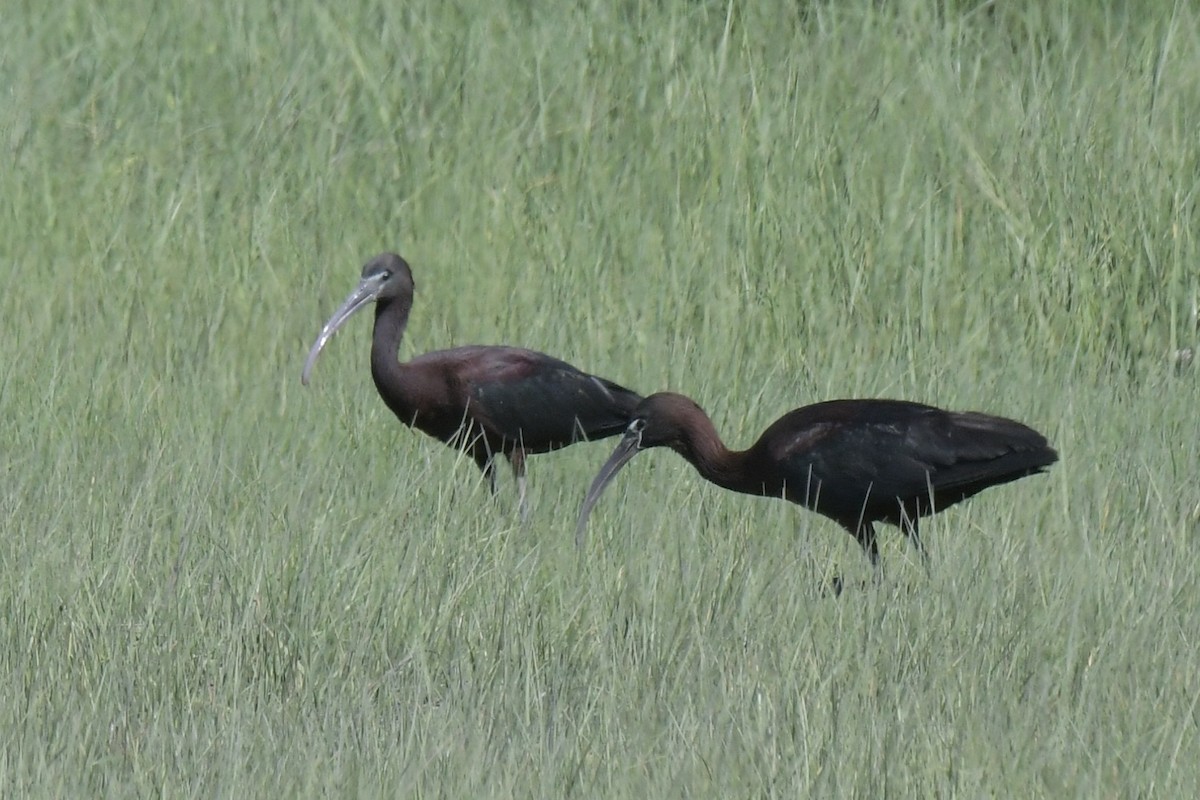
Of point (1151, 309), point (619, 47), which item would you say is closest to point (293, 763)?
point (1151, 309)

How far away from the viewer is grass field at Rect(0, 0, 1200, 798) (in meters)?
3.26

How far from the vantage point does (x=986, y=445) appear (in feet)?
15.2

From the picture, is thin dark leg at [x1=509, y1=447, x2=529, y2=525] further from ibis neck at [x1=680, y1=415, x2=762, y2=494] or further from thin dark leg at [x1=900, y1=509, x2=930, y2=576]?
thin dark leg at [x1=900, y1=509, x2=930, y2=576]

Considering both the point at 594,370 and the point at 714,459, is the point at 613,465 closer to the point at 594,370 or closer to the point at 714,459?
the point at 714,459

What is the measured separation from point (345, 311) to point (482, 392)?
52 centimetres

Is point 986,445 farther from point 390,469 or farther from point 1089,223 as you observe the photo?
point 1089,223

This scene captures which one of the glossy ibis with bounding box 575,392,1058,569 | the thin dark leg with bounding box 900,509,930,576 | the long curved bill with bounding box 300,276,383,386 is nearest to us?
the thin dark leg with bounding box 900,509,930,576

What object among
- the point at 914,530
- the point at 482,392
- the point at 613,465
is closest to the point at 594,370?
the point at 482,392

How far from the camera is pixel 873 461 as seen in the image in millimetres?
4672

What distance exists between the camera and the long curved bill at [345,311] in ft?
18.5

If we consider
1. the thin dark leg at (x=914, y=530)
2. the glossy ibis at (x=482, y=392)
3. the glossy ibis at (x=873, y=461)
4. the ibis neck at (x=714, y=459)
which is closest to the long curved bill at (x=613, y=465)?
the glossy ibis at (x=873, y=461)

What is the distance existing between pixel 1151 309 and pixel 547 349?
2035mm

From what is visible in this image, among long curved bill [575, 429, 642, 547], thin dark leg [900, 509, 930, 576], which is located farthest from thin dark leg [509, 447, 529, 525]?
thin dark leg [900, 509, 930, 576]

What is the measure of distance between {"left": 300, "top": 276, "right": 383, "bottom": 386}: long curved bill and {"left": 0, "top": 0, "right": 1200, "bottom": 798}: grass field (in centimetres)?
13
